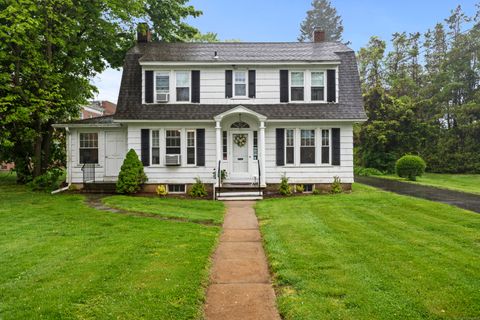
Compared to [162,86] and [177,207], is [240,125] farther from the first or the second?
[177,207]

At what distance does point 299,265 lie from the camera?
560cm

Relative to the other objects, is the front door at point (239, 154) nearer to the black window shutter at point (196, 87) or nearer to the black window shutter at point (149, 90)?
the black window shutter at point (196, 87)

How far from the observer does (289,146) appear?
→ 50.0ft

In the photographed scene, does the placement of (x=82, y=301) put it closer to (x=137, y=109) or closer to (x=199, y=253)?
(x=199, y=253)

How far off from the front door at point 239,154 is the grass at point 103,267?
6439 millimetres

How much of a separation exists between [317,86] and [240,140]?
168 inches

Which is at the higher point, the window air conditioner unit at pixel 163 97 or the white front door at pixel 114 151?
the window air conditioner unit at pixel 163 97

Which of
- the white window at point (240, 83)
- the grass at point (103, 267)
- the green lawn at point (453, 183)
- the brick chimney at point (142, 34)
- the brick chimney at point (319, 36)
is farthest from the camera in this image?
the brick chimney at point (319, 36)

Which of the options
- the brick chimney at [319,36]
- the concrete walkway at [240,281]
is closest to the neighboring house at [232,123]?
the brick chimney at [319,36]

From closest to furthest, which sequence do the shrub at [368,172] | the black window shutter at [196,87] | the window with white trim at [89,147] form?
the black window shutter at [196,87] → the window with white trim at [89,147] → the shrub at [368,172]

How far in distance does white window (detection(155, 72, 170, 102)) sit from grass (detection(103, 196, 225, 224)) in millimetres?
4971

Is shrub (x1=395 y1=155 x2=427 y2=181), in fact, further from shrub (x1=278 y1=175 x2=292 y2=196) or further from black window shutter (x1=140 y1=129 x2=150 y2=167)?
black window shutter (x1=140 y1=129 x2=150 y2=167)

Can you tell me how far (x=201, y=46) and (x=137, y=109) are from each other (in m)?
4.74

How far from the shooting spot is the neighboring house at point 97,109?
44.0 metres
